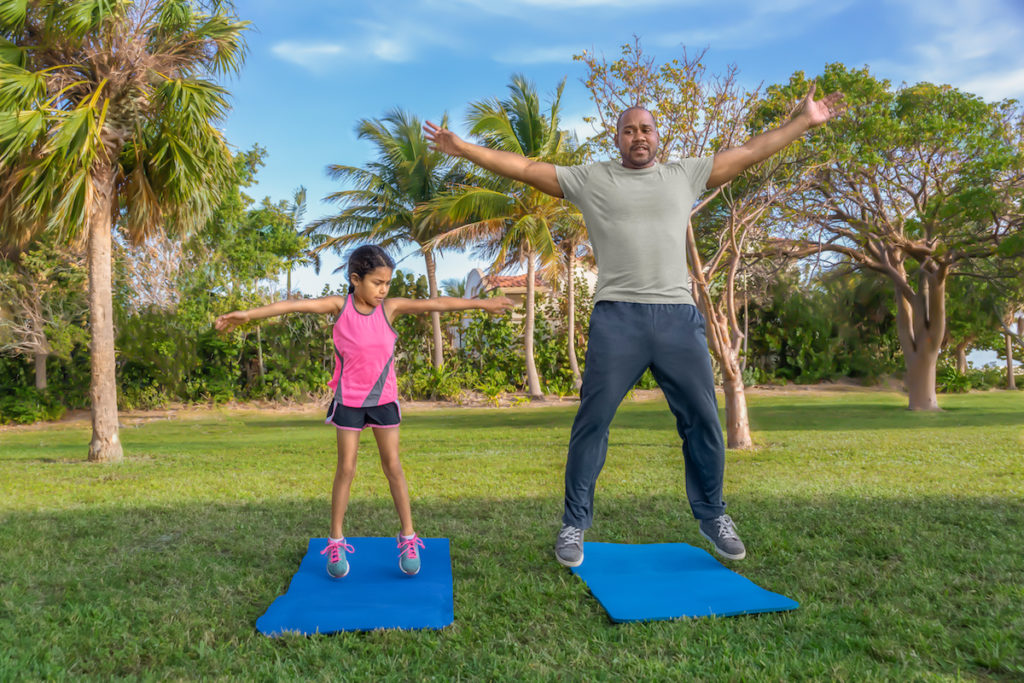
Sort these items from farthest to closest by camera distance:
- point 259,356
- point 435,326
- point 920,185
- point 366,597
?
point 435,326 → point 259,356 → point 920,185 → point 366,597

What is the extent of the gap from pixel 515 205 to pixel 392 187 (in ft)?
20.1

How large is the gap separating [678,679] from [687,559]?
5.01 ft

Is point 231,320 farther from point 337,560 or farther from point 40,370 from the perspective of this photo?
point 40,370

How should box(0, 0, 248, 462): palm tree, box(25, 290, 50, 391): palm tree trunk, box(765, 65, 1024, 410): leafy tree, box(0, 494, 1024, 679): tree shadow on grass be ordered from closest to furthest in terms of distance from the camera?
box(0, 494, 1024, 679): tree shadow on grass → box(0, 0, 248, 462): palm tree → box(765, 65, 1024, 410): leafy tree → box(25, 290, 50, 391): palm tree trunk

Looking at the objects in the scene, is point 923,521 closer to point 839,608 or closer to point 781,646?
point 839,608

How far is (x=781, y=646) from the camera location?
9.08 feet

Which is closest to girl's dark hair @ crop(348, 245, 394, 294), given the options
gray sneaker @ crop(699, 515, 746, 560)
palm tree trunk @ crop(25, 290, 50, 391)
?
gray sneaker @ crop(699, 515, 746, 560)

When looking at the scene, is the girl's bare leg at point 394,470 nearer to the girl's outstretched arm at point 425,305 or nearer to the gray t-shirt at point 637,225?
the girl's outstretched arm at point 425,305

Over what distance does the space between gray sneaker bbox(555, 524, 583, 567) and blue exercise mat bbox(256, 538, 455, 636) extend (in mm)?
556

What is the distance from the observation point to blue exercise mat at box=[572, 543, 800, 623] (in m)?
3.13

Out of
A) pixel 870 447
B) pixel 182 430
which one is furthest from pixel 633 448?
pixel 182 430

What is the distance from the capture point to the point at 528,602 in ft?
10.7

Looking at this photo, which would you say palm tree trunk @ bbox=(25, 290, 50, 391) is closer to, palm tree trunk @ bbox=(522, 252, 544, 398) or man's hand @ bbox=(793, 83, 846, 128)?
palm tree trunk @ bbox=(522, 252, 544, 398)

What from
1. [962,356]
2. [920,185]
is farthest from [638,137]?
[962,356]
